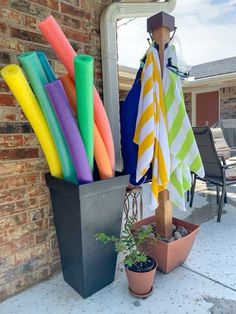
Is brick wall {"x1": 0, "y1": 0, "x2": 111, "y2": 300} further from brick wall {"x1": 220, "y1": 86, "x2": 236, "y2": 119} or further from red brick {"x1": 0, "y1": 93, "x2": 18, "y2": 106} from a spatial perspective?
brick wall {"x1": 220, "y1": 86, "x2": 236, "y2": 119}

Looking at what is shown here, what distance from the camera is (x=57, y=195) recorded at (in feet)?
6.21

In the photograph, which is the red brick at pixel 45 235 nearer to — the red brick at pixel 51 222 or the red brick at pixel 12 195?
the red brick at pixel 51 222

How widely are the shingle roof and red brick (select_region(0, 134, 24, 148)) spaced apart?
826 cm

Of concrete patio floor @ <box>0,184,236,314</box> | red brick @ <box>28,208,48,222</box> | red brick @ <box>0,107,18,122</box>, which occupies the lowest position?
concrete patio floor @ <box>0,184,236,314</box>

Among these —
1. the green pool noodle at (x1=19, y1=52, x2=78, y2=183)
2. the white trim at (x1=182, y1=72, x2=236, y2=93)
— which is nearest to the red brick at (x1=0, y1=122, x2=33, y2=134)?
the green pool noodle at (x1=19, y1=52, x2=78, y2=183)

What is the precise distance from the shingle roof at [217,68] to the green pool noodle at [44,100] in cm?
824

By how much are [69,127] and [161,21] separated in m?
1.16

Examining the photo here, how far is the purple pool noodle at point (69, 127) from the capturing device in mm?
1558

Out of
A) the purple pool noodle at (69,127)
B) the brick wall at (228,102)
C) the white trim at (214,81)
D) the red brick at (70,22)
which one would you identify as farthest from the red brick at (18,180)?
the brick wall at (228,102)

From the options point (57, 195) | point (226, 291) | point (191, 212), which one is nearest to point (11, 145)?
point (57, 195)

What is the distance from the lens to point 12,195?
188 cm

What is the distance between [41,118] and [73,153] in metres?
0.30

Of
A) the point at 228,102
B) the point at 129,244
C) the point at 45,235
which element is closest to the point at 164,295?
the point at 129,244

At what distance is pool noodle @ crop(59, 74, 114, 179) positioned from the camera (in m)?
1.74
